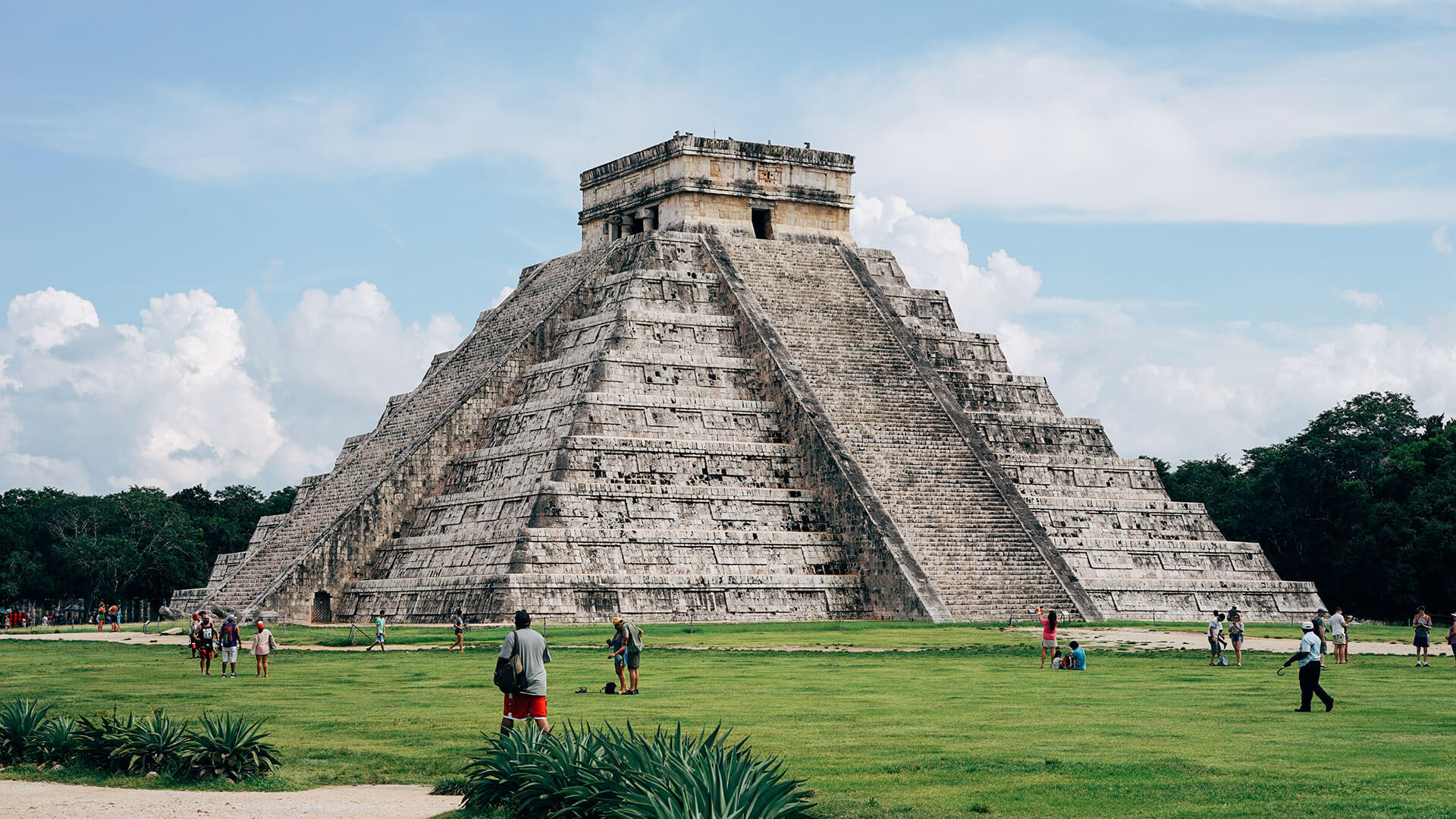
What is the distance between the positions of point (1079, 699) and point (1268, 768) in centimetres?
567

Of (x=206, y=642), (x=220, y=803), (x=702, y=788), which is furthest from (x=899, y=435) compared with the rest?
(x=702, y=788)

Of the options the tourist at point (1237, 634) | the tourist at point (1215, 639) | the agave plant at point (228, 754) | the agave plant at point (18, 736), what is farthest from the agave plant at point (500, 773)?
the tourist at point (1237, 634)

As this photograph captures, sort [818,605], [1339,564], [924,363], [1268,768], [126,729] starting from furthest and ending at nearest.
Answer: [1339,564], [924,363], [818,605], [126,729], [1268,768]

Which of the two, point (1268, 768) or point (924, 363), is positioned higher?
point (924, 363)

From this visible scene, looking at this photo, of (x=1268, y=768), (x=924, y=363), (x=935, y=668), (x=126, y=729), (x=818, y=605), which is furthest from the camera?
(x=924, y=363)

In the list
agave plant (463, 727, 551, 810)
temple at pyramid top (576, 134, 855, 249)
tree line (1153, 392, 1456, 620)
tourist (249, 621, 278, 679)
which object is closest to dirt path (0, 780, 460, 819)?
agave plant (463, 727, 551, 810)

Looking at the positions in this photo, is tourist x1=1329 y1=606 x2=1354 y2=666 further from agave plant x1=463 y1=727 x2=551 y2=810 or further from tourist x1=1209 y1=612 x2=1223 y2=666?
agave plant x1=463 y1=727 x2=551 y2=810

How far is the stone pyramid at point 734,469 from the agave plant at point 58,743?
18.5 meters

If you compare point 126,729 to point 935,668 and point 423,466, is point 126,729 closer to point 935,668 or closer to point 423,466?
point 935,668

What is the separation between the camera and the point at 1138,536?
39.2 m

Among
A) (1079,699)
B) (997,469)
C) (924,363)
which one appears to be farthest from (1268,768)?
(924,363)

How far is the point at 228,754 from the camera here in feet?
42.6

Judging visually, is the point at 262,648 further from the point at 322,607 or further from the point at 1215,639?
the point at 1215,639

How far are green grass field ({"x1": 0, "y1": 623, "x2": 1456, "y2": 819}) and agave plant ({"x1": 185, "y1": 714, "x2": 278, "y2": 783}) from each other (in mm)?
308
